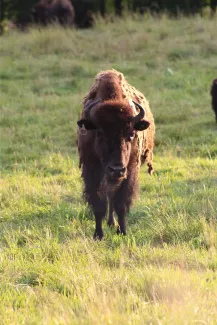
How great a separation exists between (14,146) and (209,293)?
7.40m

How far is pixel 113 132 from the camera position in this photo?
19.9 feet

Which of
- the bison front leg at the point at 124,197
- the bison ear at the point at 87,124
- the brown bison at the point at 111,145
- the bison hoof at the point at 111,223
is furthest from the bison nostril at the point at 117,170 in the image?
the bison hoof at the point at 111,223

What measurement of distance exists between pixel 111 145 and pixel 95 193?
810mm

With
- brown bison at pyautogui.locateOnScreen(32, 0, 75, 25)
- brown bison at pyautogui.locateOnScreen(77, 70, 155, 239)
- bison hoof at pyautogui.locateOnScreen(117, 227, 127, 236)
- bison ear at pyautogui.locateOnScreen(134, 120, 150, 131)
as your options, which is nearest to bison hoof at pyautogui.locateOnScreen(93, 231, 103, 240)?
brown bison at pyautogui.locateOnScreen(77, 70, 155, 239)

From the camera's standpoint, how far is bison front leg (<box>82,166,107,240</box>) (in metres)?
6.63

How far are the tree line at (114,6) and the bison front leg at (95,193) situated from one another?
20392mm

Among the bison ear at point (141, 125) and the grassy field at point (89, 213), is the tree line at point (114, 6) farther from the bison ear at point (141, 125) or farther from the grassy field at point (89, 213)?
the bison ear at point (141, 125)

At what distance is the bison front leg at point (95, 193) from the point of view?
6629 mm

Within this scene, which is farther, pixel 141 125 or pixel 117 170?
pixel 141 125

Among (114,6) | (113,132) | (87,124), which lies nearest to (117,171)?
(113,132)

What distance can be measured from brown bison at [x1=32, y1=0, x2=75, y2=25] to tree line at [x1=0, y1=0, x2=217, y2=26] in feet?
4.58

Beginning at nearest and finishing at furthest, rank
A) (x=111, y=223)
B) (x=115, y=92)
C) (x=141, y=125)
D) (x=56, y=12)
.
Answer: (x=141, y=125)
(x=115, y=92)
(x=111, y=223)
(x=56, y=12)

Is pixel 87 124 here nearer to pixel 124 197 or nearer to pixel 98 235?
pixel 124 197

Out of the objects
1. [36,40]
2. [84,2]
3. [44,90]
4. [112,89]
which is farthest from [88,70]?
[84,2]
